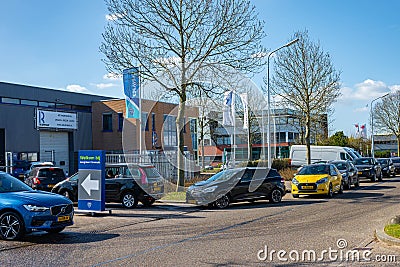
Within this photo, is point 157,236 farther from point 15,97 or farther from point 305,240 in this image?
point 15,97

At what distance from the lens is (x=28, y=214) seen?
34.6 feet

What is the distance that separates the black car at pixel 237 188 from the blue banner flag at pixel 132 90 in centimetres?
694

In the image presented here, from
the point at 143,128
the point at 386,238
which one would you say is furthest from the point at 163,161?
the point at 386,238

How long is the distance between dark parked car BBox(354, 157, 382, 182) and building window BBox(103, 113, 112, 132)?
79.1 ft

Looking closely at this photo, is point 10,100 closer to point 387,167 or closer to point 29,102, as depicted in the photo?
point 29,102

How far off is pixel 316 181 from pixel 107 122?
30.1 metres

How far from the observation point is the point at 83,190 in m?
15.6

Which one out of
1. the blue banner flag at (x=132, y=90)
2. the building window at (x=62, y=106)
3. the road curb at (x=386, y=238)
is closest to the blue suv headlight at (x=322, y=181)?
the blue banner flag at (x=132, y=90)

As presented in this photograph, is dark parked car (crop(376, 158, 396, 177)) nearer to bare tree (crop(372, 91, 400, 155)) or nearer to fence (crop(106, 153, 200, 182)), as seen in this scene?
fence (crop(106, 153, 200, 182))

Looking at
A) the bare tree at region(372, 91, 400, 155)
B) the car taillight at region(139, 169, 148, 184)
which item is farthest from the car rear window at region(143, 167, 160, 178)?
the bare tree at region(372, 91, 400, 155)

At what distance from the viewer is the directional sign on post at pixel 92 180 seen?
50.0ft

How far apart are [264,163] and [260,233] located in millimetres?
20121

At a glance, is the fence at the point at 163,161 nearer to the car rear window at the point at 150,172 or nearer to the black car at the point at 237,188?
the car rear window at the point at 150,172

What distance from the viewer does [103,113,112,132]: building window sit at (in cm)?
4656
